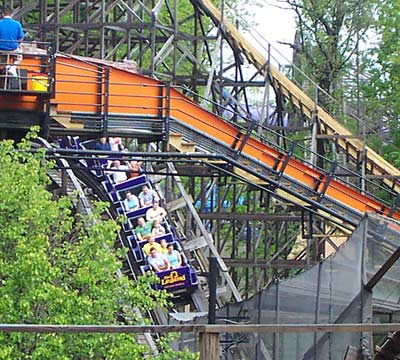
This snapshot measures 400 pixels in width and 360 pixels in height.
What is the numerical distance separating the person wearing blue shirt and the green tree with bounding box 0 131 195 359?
8.49ft

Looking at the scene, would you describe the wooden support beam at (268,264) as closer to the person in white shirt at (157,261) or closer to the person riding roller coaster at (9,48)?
the person in white shirt at (157,261)

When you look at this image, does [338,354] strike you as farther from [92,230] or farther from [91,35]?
[91,35]

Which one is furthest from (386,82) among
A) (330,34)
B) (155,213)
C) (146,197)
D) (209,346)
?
(209,346)

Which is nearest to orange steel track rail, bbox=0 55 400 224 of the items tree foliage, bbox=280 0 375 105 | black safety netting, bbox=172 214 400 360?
black safety netting, bbox=172 214 400 360

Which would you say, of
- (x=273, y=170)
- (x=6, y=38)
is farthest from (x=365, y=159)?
(x=6, y=38)

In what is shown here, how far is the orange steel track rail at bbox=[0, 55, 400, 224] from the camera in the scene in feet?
74.0

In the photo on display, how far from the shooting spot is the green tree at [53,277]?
16.9 m

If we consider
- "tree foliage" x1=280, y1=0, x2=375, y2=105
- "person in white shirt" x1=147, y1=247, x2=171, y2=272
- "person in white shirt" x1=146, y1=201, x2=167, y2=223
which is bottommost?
"person in white shirt" x1=147, y1=247, x2=171, y2=272

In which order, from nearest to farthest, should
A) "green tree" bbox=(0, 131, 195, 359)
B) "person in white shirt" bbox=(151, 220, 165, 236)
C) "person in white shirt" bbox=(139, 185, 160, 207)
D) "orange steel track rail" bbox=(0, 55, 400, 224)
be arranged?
1. "green tree" bbox=(0, 131, 195, 359)
2. "orange steel track rail" bbox=(0, 55, 400, 224)
3. "person in white shirt" bbox=(151, 220, 165, 236)
4. "person in white shirt" bbox=(139, 185, 160, 207)

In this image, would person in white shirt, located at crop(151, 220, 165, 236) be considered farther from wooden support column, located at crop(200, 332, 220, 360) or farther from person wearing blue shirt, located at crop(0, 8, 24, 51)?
wooden support column, located at crop(200, 332, 220, 360)

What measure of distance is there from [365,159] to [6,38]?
13252mm

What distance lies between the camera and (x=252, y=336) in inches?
730

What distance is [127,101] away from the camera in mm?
23312

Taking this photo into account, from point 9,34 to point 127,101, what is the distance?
2.97m
